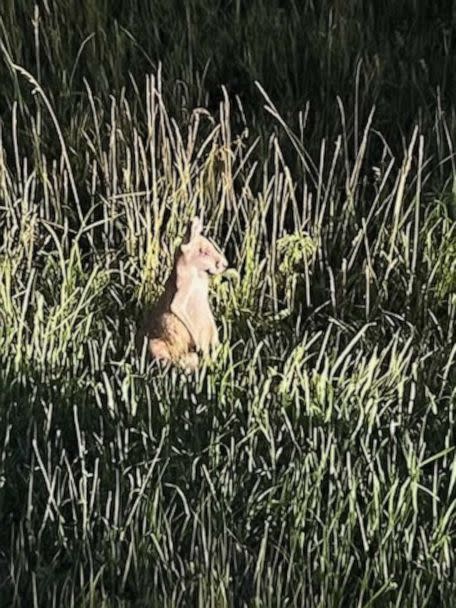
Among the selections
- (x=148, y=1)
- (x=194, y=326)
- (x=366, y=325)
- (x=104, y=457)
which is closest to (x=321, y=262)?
(x=366, y=325)

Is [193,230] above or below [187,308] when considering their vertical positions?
above

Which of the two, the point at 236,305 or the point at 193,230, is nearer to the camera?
the point at 193,230

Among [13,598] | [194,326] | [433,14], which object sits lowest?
[13,598]

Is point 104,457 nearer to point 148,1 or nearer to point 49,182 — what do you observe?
point 49,182

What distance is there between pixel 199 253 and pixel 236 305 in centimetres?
50

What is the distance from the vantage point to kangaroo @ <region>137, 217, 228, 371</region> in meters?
2.68

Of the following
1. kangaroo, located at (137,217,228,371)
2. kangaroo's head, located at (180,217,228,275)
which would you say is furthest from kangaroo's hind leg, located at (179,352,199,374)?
kangaroo's head, located at (180,217,228,275)

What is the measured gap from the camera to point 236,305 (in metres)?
3.16

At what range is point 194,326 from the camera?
271 centimetres

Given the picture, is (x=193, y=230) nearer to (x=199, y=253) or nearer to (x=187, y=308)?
(x=199, y=253)

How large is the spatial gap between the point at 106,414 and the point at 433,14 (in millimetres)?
2087

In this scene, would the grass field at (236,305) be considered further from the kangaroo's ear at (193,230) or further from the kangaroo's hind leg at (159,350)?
the kangaroo's ear at (193,230)

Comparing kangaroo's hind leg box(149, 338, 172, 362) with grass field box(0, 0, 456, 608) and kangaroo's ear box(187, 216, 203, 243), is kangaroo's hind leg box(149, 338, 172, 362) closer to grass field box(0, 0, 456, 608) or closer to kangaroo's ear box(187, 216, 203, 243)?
grass field box(0, 0, 456, 608)

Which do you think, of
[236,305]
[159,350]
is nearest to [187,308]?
[159,350]
